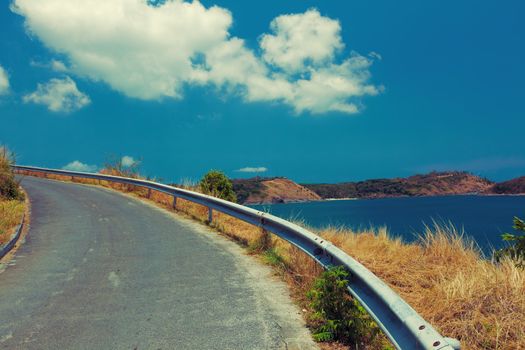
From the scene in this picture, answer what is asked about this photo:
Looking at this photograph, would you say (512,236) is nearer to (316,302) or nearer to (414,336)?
(316,302)

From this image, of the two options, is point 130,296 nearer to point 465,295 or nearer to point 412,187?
point 465,295

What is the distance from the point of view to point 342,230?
10.9 metres

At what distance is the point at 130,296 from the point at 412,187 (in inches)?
6904

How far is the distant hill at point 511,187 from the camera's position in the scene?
15594 cm

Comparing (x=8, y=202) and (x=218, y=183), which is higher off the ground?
(x=218, y=183)

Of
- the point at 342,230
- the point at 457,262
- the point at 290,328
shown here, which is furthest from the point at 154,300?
the point at 342,230

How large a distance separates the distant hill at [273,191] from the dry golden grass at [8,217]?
97.9 metres

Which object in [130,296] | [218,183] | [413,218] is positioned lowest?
[130,296]

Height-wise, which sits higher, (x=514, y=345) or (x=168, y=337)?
(x=514, y=345)

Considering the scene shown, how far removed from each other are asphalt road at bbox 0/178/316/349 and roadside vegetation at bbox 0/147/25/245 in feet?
2.05

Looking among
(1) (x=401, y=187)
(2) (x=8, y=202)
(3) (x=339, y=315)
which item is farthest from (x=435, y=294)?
(1) (x=401, y=187)

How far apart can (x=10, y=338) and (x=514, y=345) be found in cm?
493

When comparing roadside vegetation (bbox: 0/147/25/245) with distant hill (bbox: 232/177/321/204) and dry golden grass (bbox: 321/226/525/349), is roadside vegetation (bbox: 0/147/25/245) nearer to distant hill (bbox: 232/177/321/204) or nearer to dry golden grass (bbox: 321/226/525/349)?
dry golden grass (bbox: 321/226/525/349)

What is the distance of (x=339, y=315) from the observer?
4.29 metres
